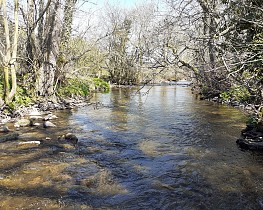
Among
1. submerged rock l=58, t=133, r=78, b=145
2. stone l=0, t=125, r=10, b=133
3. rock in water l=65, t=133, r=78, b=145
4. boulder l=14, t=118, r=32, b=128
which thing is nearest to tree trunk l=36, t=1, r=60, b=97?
boulder l=14, t=118, r=32, b=128

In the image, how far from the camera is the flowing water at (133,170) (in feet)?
14.7

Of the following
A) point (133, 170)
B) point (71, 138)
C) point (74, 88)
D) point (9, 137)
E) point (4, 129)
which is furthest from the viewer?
point (74, 88)

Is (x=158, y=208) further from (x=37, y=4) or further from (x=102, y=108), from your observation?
(x=37, y=4)

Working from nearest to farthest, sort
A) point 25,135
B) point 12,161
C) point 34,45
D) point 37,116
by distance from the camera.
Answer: point 12,161, point 25,135, point 37,116, point 34,45

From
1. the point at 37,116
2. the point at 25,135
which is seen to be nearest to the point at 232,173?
the point at 25,135

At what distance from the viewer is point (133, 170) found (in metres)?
5.81

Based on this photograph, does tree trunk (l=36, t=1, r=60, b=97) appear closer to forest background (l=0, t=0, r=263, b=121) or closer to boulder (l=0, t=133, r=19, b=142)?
forest background (l=0, t=0, r=263, b=121)

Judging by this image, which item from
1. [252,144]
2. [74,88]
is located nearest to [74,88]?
[74,88]

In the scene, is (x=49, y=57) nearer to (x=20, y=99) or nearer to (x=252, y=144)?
(x=20, y=99)

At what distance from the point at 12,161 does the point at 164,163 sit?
3.35 metres

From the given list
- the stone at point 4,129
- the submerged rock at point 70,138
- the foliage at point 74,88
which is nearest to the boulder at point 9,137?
the stone at point 4,129

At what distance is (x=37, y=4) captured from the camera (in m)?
14.3

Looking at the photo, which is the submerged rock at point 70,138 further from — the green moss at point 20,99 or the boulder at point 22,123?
the green moss at point 20,99

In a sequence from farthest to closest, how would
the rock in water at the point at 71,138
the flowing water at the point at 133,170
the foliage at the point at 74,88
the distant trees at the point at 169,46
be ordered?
1. the foliage at the point at 74,88
2. the rock in water at the point at 71,138
3. the distant trees at the point at 169,46
4. the flowing water at the point at 133,170
